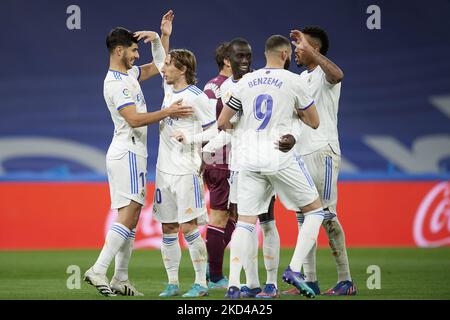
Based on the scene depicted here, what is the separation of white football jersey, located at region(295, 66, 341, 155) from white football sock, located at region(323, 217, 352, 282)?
2.05 ft

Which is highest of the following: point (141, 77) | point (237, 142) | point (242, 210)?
point (141, 77)

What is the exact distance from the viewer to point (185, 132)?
7.80 meters

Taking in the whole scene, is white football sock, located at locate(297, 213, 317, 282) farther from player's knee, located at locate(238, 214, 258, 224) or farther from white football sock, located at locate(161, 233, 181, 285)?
white football sock, located at locate(161, 233, 181, 285)

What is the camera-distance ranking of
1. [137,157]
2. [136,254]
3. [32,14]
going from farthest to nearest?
1. [32,14]
2. [136,254]
3. [137,157]

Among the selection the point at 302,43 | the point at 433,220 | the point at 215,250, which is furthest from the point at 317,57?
the point at 433,220

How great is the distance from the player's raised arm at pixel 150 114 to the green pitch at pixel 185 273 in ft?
4.60

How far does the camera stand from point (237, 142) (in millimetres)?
7465

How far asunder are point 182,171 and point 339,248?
147 cm

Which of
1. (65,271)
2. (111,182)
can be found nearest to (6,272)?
(65,271)

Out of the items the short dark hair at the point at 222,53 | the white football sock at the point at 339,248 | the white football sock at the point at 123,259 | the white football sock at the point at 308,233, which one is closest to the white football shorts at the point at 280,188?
the white football sock at the point at 308,233

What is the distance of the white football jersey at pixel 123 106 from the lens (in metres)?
7.76

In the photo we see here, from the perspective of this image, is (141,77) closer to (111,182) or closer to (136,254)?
(111,182)

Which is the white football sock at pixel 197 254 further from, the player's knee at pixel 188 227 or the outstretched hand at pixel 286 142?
the outstretched hand at pixel 286 142

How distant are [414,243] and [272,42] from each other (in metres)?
6.77
